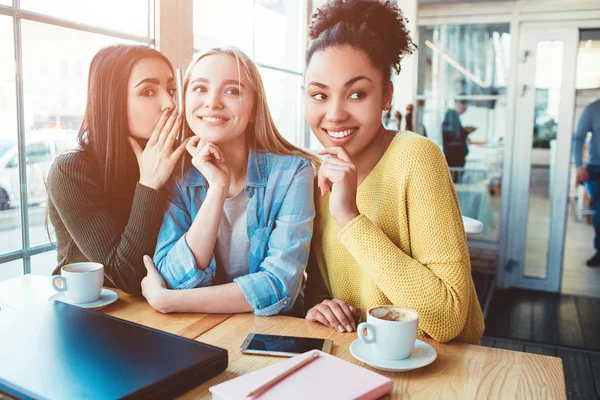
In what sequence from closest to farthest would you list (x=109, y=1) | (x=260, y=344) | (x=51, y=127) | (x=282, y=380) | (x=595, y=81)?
1. (x=282, y=380)
2. (x=260, y=344)
3. (x=51, y=127)
4. (x=109, y=1)
5. (x=595, y=81)

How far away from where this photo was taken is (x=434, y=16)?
395 cm

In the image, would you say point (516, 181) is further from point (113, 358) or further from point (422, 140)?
point (113, 358)

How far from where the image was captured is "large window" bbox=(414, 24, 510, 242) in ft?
12.7

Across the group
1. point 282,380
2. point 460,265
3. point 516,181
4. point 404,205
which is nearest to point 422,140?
point 404,205

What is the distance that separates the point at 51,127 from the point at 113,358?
0.77 m

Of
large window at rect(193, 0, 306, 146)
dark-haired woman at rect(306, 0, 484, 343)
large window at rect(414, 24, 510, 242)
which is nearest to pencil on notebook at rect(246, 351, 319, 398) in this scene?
Answer: dark-haired woman at rect(306, 0, 484, 343)

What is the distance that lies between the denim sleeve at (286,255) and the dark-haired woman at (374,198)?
65 mm

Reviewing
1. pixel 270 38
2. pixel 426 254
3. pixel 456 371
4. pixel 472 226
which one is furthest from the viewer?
pixel 270 38

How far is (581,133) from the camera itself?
12.2 feet

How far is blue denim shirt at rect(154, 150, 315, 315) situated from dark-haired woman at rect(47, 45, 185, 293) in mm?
50

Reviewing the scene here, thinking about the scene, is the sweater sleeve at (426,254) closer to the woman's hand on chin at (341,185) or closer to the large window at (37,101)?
the woman's hand on chin at (341,185)

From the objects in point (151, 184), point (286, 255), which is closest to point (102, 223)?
point (151, 184)

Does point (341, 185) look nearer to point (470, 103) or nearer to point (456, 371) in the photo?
point (456, 371)

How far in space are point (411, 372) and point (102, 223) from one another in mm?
753
